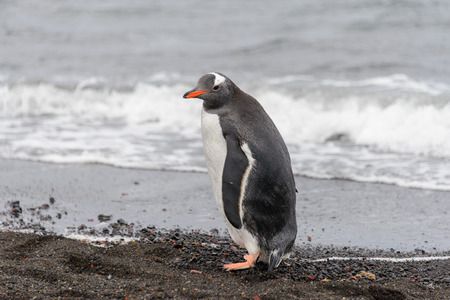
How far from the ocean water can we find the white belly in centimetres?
320

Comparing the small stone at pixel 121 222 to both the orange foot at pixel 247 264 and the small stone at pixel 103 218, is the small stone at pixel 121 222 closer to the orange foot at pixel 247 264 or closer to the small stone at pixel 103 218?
the small stone at pixel 103 218

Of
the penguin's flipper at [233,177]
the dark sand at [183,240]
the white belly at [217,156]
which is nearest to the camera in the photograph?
the dark sand at [183,240]

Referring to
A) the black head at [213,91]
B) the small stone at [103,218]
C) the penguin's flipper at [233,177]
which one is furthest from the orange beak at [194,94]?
the small stone at [103,218]

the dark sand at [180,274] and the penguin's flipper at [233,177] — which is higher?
the penguin's flipper at [233,177]

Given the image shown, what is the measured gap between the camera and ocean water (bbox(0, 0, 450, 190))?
9.23 meters

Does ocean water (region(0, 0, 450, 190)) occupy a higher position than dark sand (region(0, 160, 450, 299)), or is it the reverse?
ocean water (region(0, 0, 450, 190))

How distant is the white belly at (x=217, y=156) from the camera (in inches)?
197

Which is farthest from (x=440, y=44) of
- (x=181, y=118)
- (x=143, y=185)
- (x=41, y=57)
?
(x=143, y=185)

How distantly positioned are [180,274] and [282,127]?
5910 millimetres

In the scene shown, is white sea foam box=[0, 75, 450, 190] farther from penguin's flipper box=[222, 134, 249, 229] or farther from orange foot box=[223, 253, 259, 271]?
penguin's flipper box=[222, 134, 249, 229]

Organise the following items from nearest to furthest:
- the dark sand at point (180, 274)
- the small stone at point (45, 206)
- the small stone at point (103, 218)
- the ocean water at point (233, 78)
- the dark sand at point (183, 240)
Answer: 1. the dark sand at point (180, 274)
2. the dark sand at point (183, 240)
3. the small stone at point (103, 218)
4. the small stone at point (45, 206)
5. the ocean water at point (233, 78)

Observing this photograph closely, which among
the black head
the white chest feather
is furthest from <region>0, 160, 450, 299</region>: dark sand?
Result: the black head

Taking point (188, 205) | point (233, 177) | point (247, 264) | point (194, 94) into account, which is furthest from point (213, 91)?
point (188, 205)

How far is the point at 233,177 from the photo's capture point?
16.0 feet
